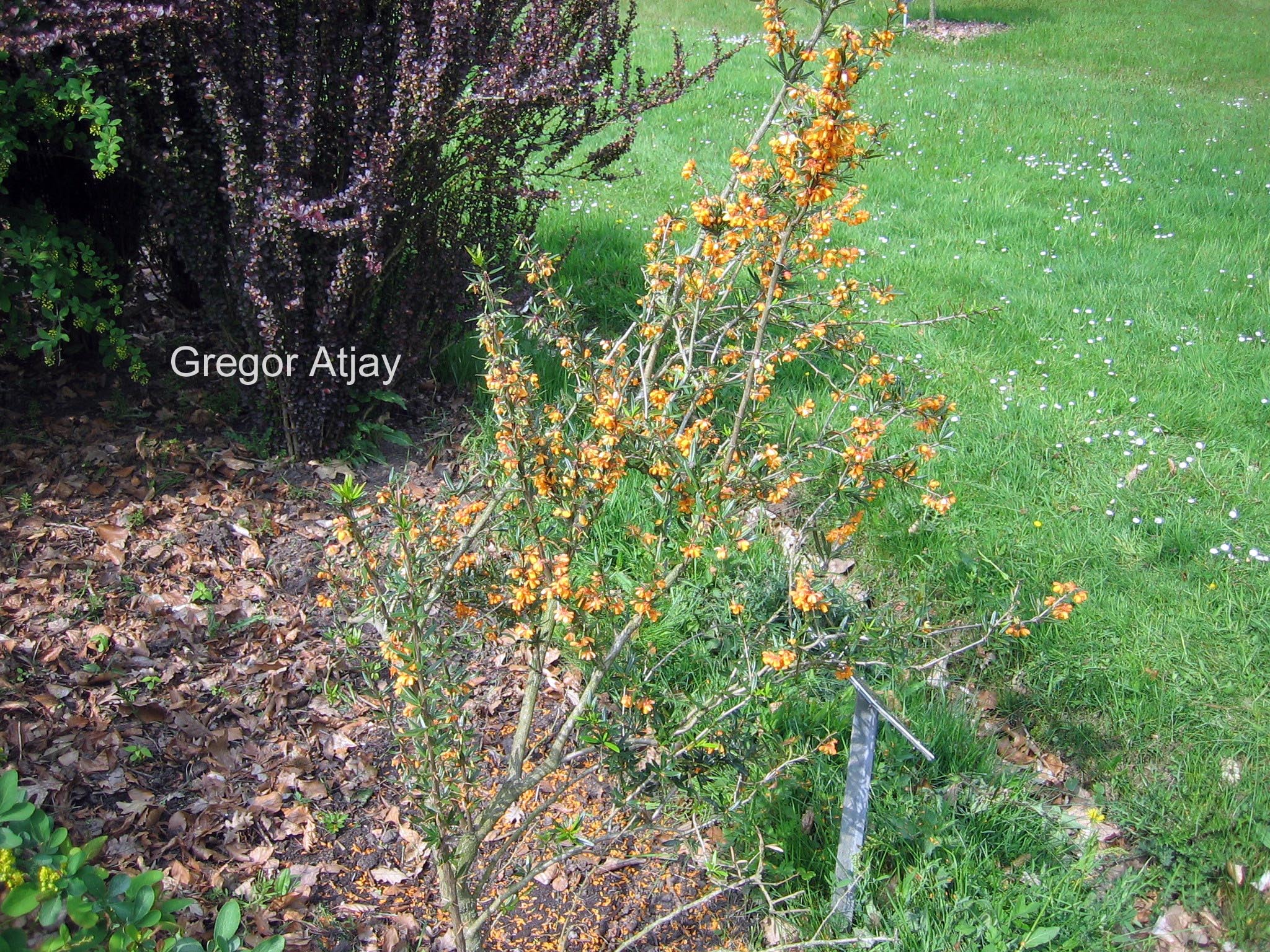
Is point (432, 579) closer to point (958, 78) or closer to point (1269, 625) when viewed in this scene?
point (1269, 625)

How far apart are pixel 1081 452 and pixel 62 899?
394 centimetres

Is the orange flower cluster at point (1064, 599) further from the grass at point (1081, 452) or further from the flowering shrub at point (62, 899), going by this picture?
the flowering shrub at point (62, 899)

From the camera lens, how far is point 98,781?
2566mm

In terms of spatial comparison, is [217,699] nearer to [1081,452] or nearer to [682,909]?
[682,909]

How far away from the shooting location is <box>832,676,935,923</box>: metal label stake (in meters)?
2.01

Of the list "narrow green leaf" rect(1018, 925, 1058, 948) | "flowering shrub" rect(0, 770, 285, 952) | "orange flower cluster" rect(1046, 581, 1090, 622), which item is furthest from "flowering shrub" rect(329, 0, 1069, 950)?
"narrow green leaf" rect(1018, 925, 1058, 948)

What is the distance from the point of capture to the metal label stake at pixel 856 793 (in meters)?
2.01

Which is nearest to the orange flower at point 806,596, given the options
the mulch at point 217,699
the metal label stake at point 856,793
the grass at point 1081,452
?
the metal label stake at point 856,793

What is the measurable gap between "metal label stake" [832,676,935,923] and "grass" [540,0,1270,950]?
0.58ft

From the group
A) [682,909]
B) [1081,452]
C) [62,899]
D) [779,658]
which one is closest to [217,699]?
[682,909]

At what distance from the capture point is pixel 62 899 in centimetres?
116

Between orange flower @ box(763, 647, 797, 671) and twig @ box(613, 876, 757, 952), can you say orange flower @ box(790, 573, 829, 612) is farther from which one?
twig @ box(613, 876, 757, 952)

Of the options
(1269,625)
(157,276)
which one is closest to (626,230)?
(157,276)

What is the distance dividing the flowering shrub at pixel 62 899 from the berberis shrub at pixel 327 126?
2297mm
